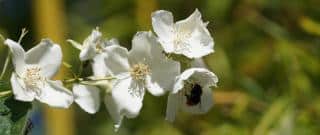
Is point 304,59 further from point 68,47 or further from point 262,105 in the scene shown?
point 68,47

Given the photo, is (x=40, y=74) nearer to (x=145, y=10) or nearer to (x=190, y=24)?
(x=190, y=24)

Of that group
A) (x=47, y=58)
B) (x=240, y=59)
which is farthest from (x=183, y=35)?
(x=240, y=59)

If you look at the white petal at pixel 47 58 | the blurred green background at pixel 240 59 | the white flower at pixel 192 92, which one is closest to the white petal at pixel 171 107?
the white flower at pixel 192 92

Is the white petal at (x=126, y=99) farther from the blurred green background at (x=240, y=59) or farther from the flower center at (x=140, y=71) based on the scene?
the blurred green background at (x=240, y=59)

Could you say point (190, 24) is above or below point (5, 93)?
above

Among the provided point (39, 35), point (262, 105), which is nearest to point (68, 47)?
point (39, 35)

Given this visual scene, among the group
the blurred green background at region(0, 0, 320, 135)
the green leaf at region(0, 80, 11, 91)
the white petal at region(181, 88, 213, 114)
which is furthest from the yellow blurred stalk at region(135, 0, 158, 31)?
the green leaf at region(0, 80, 11, 91)
